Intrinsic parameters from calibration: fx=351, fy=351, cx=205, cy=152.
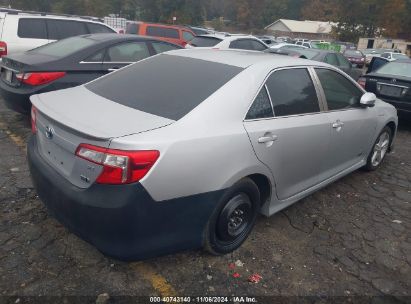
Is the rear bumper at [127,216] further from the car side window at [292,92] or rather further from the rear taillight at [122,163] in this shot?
the car side window at [292,92]

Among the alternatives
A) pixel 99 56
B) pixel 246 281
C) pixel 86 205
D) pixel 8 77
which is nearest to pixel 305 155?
pixel 246 281

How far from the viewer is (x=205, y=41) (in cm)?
1076

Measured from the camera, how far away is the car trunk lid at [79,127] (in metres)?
2.20

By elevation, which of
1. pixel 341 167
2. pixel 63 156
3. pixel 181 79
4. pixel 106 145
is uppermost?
pixel 181 79

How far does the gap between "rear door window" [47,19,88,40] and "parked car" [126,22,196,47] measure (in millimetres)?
4445

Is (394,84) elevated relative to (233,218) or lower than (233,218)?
elevated

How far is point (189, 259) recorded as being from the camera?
2852 millimetres

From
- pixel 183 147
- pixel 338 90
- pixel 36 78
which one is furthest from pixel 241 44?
pixel 183 147

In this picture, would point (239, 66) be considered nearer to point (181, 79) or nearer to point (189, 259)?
point (181, 79)

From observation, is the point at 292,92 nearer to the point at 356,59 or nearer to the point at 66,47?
the point at 66,47

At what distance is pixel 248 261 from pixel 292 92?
155cm

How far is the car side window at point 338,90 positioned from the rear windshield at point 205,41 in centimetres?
699

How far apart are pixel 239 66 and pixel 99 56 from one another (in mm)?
3166

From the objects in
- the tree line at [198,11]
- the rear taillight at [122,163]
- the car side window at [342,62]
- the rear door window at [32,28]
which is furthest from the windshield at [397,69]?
the tree line at [198,11]
